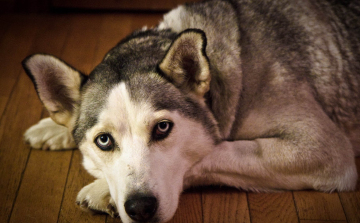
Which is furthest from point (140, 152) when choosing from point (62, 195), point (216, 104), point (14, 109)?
point (14, 109)

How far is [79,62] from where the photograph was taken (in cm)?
363

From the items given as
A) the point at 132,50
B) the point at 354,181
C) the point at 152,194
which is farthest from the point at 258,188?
the point at 132,50

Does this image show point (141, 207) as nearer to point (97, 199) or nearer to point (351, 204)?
point (97, 199)

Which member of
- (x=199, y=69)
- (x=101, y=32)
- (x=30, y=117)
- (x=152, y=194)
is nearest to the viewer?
(x=152, y=194)

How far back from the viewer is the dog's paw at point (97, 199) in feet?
7.10

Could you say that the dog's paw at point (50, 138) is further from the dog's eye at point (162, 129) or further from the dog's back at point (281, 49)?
the dog's back at point (281, 49)

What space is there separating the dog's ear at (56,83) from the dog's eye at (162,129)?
59 centimetres

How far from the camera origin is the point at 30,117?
9.99 feet

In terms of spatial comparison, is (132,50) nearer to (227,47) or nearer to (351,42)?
(227,47)

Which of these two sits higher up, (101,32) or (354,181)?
(354,181)

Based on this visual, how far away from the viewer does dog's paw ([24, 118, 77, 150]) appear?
2725 millimetres

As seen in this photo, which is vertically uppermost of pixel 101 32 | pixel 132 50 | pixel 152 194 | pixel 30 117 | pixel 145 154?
pixel 132 50

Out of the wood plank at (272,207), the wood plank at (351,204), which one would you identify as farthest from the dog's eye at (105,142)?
the wood plank at (351,204)

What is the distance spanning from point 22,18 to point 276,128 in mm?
3501
